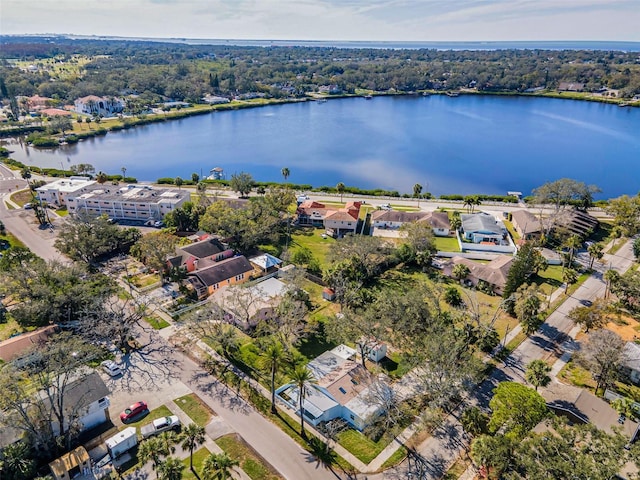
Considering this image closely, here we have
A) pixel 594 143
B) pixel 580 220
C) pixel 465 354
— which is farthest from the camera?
pixel 594 143

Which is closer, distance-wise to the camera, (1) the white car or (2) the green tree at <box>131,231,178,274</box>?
(1) the white car

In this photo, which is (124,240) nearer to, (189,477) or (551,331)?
(189,477)

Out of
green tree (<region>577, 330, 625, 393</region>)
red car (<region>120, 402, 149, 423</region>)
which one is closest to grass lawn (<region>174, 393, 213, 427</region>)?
red car (<region>120, 402, 149, 423</region>)

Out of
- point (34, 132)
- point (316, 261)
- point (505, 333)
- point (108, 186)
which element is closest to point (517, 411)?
point (505, 333)

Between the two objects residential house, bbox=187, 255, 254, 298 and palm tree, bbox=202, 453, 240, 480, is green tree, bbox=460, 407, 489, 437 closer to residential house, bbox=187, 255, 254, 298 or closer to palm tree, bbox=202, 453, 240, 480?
palm tree, bbox=202, 453, 240, 480

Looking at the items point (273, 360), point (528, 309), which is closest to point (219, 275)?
point (273, 360)

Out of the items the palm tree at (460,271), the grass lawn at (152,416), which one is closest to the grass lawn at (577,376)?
the palm tree at (460,271)

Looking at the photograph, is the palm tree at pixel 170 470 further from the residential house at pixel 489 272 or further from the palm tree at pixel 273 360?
the residential house at pixel 489 272
